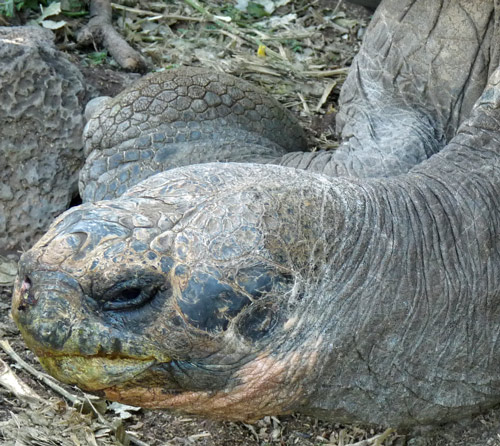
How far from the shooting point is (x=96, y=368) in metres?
2.40

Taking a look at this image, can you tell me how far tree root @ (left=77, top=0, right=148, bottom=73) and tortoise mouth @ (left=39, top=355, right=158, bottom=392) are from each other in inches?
122

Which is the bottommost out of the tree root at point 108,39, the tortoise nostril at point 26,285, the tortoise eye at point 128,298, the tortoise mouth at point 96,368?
the tree root at point 108,39

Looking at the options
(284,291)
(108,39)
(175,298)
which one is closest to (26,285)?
(175,298)

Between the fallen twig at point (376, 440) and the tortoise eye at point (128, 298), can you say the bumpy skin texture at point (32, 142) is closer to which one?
the fallen twig at point (376, 440)

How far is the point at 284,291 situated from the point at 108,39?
3.35 m

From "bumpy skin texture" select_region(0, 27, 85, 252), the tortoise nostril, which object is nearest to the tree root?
"bumpy skin texture" select_region(0, 27, 85, 252)

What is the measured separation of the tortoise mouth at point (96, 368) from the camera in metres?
2.39

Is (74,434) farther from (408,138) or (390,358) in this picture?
(408,138)

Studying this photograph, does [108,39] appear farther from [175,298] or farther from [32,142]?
[175,298]

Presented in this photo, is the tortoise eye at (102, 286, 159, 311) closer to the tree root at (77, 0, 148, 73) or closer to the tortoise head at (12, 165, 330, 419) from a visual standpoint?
the tortoise head at (12, 165, 330, 419)

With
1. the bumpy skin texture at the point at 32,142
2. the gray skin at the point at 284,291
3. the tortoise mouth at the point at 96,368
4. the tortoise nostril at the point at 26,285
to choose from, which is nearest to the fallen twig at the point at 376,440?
the gray skin at the point at 284,291

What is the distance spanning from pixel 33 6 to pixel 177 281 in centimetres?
377

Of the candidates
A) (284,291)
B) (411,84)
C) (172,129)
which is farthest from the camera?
(411,84)

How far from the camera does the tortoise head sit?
7.65 feet
